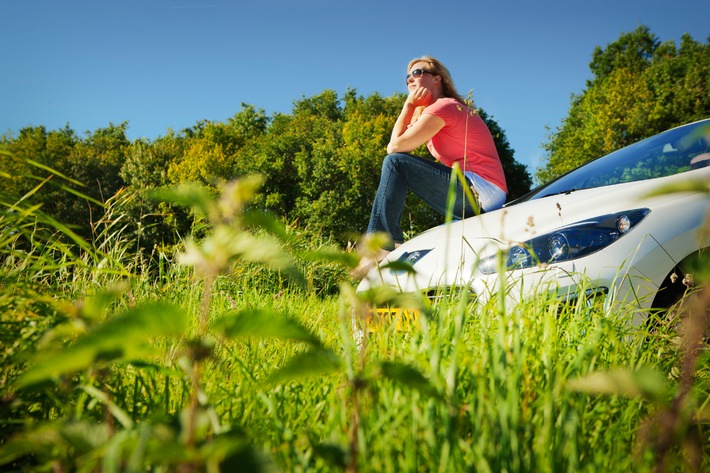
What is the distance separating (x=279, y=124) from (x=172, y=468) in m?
30.5

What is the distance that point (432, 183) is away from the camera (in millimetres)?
3672

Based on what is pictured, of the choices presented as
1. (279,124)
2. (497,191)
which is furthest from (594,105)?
(497,191)

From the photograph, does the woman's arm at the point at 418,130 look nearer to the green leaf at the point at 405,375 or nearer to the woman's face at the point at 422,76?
the woman's face at the point at 422,76

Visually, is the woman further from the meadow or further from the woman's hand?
the meadow

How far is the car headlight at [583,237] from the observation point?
→ 6.86 feet

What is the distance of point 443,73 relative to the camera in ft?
13.6

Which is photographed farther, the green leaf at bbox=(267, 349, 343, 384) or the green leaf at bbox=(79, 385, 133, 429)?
the green leaf at bbox=(79, 385, 133, 429)

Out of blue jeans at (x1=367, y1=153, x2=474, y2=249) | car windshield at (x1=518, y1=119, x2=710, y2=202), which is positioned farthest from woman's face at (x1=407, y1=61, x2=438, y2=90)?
car windshield at (x1=518, y1=119, x2=710, y2=202)

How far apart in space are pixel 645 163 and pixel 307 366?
296cm

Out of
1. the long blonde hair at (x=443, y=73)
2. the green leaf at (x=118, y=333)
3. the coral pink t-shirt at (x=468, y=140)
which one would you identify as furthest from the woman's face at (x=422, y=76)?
the green leaf at (x=118, y=333)

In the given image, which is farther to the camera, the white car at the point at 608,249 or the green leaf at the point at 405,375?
the white car at the point at 608,249

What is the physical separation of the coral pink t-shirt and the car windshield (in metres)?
0.41

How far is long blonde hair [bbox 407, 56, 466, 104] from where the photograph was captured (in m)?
4.12

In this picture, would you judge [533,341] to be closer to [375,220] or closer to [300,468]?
[300,468]
